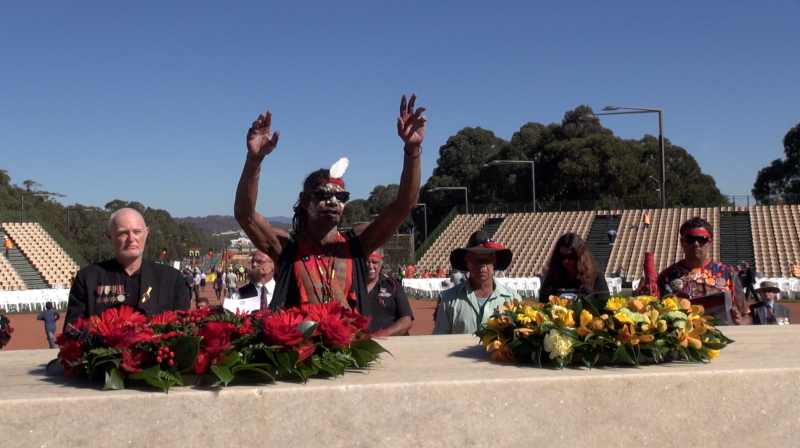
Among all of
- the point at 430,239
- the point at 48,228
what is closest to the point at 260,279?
the point at 430,239

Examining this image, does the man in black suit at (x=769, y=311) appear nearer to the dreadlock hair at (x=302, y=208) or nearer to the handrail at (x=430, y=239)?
the dreadlock hair at (x=302, y=208)

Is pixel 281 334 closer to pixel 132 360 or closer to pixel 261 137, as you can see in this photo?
pixel 132 360

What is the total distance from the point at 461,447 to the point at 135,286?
2199 mm

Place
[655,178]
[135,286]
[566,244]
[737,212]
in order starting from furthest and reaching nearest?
[655,178]
[737,212]
[566,244]
[135,286]

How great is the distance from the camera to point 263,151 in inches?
138

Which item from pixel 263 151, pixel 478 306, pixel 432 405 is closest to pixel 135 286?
pixel 263 151

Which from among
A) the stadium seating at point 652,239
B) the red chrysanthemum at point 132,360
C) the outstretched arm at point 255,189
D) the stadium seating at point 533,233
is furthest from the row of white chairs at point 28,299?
the red chrysanthemum at point 132,360

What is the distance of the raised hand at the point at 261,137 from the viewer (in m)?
3.50

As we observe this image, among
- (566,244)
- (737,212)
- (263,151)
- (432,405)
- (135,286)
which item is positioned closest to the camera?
(432,405)

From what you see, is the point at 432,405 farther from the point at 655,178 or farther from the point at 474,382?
the point at 655,178

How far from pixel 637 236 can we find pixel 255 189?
3396 cm

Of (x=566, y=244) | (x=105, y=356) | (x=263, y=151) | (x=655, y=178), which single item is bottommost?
(x=105, y=356)

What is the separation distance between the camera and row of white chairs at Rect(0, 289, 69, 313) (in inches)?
1056

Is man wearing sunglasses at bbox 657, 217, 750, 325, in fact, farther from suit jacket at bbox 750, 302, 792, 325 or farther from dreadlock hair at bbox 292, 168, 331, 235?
dreadlock hair at bbox 292, 168, 331, 235
